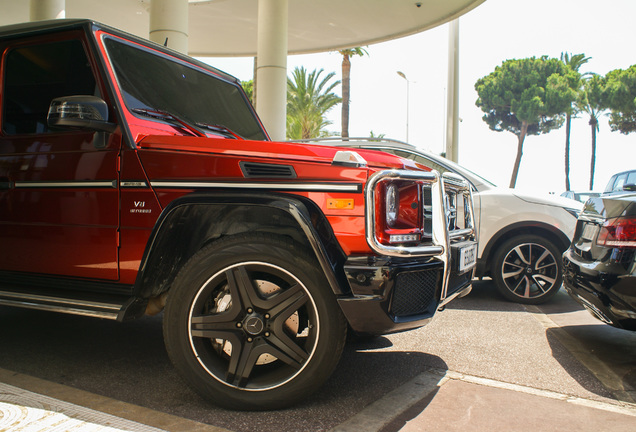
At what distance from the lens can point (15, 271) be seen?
3.70 metres

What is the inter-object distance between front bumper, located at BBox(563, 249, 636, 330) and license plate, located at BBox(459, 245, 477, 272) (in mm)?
923

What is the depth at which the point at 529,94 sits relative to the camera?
180 ft

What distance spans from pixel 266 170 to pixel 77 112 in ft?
3.88

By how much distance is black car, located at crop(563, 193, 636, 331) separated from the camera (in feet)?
12.0

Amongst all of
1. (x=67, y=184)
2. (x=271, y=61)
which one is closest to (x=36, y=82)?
(x=67, y=184)

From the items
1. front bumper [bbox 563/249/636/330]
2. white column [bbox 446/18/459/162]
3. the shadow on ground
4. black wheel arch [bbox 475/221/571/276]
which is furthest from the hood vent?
white column [bbox 446/18/459/162]

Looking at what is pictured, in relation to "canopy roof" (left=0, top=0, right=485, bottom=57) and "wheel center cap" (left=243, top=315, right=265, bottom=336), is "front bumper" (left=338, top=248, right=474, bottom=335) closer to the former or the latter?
"wheel center cap" (left=243, top=315, right=265, bottom=336)

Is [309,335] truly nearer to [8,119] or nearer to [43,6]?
[8,119]

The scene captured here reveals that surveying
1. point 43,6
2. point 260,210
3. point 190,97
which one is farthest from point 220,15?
point 260,210

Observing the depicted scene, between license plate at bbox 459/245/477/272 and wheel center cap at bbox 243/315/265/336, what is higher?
license plate at bbox 459/245/477/272

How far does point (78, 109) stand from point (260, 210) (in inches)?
47.3

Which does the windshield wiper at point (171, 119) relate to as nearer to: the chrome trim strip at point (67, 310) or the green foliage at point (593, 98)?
the chrome trim strip at point (67, 310)

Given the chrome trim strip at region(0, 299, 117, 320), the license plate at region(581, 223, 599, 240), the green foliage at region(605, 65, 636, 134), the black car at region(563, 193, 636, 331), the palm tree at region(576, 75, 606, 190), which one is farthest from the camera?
the palm tree at region(576, 75, 606, 190)

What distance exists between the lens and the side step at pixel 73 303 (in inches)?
123
